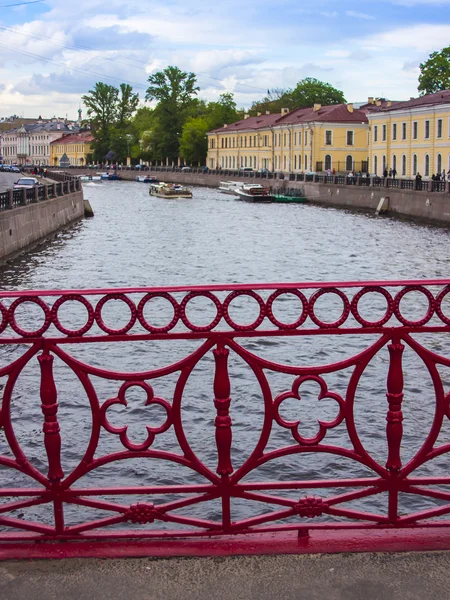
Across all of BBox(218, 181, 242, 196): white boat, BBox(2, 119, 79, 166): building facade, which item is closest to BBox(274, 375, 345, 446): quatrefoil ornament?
BBox(218, 181, 242, 196): white boat

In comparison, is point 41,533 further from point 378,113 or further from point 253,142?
point 253,142

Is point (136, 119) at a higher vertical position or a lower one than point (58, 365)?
higher

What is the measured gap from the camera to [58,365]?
10727 mm

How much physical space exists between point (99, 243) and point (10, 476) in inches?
860

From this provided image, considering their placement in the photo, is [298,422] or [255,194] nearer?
[298,422]

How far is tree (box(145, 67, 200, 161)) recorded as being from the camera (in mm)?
93062

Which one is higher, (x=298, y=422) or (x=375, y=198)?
(x=298, y=422)

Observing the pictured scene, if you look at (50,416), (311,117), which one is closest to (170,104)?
(311,117)

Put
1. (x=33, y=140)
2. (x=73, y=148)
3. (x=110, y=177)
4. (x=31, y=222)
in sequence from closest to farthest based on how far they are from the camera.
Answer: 1. (x=31, y=222)
2. (x=110, y=177)
3. (x=73, y=148)
4. (x=33, y=140)

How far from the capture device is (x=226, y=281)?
19.5 m

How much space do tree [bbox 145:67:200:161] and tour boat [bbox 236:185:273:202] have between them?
37.6 metres

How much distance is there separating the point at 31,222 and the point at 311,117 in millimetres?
50727

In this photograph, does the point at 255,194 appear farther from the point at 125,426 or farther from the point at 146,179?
the point at 125,426

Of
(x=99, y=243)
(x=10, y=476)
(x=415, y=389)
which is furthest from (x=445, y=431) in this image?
(x=99, y=243)
